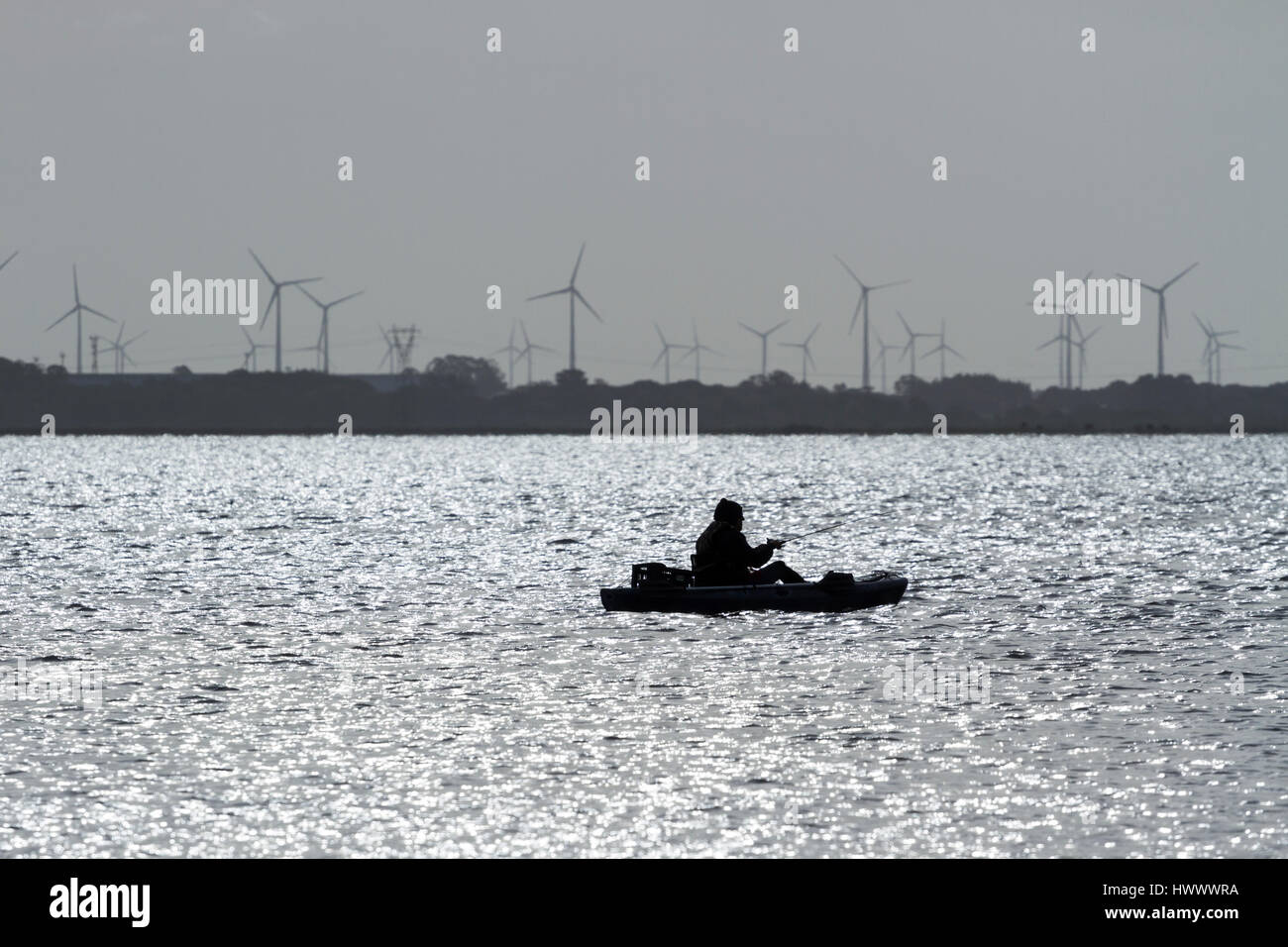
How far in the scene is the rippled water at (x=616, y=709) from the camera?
59.8 feet

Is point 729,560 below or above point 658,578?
above

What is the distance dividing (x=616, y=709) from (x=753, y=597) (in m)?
11.6

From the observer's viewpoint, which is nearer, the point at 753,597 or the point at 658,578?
the point at 753,597

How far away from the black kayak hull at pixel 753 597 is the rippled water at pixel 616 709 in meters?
0.61

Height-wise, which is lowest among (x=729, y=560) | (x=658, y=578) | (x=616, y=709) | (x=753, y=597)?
(x=616, y=709)

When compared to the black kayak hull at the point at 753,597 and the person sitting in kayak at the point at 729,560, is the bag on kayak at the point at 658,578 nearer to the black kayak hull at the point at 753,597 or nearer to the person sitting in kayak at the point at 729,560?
the black kayak hull at the point at 753,597

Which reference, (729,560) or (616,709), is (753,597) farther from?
(616,709)

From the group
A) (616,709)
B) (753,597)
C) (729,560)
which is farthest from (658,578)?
(616,709)

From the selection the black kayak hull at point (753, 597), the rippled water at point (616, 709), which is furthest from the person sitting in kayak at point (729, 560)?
the rippled water at point (616, 709)

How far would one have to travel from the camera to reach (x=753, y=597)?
37094 mm

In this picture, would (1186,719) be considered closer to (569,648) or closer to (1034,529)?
(569,648)

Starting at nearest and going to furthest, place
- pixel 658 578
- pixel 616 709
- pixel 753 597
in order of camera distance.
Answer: pixel 616 709
pixel 753 597
pixel 658 578

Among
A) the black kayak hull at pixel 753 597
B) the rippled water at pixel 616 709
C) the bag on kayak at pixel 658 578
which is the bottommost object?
the rippled water at pixel 616 709

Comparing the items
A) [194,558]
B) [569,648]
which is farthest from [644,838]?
[194,558]
